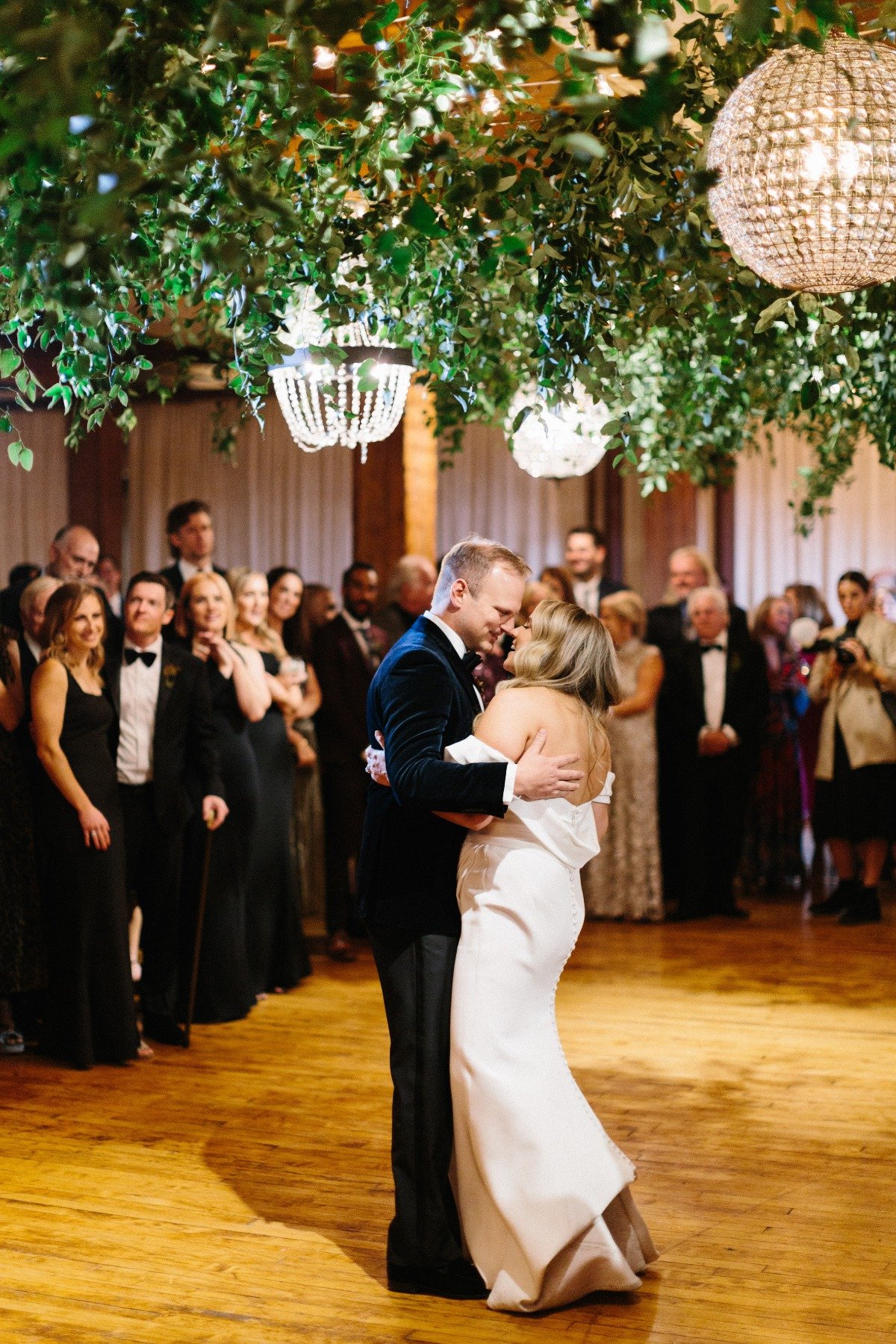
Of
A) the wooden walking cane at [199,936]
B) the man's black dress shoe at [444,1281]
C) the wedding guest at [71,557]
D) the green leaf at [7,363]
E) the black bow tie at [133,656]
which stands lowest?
the man's black dress shoe at [444,1281]

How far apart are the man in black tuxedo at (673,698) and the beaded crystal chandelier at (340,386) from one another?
3211mm

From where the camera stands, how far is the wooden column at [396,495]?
8234 millimetres

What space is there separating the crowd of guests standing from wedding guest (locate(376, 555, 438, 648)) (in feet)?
0.04

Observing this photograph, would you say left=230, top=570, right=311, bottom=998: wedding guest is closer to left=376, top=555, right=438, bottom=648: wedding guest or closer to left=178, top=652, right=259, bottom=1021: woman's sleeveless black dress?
left=178, top=652, right=259, bottom=1021: woman's sleeveless black dress

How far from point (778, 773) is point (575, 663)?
5052mm

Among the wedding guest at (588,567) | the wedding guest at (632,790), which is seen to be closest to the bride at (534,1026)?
the wedding guest at (632,790)

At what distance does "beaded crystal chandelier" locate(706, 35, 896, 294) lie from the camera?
2660 mm

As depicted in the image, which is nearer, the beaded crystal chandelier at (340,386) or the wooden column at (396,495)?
the beaded crystal chandelier at (340,386)

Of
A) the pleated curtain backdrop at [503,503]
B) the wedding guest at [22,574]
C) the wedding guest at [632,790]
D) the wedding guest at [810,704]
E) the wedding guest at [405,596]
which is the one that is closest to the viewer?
the wedding guest at [22,574]

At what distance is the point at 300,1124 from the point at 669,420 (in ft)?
11.1

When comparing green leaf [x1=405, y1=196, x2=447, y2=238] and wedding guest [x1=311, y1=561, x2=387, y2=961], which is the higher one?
green leaf [x1=405, y1=196, x2=447, y2=238]

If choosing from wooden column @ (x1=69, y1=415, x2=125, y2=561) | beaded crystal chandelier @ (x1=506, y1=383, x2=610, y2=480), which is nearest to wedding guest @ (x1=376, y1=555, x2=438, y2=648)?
beaded crystal chandelier @ (x1=506, y1=383, x2=610, y2=480)

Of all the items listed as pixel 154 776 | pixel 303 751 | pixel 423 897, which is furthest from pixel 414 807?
pixel 303 751

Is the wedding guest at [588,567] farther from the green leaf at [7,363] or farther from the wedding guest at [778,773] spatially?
the green leaf at [7,363]
